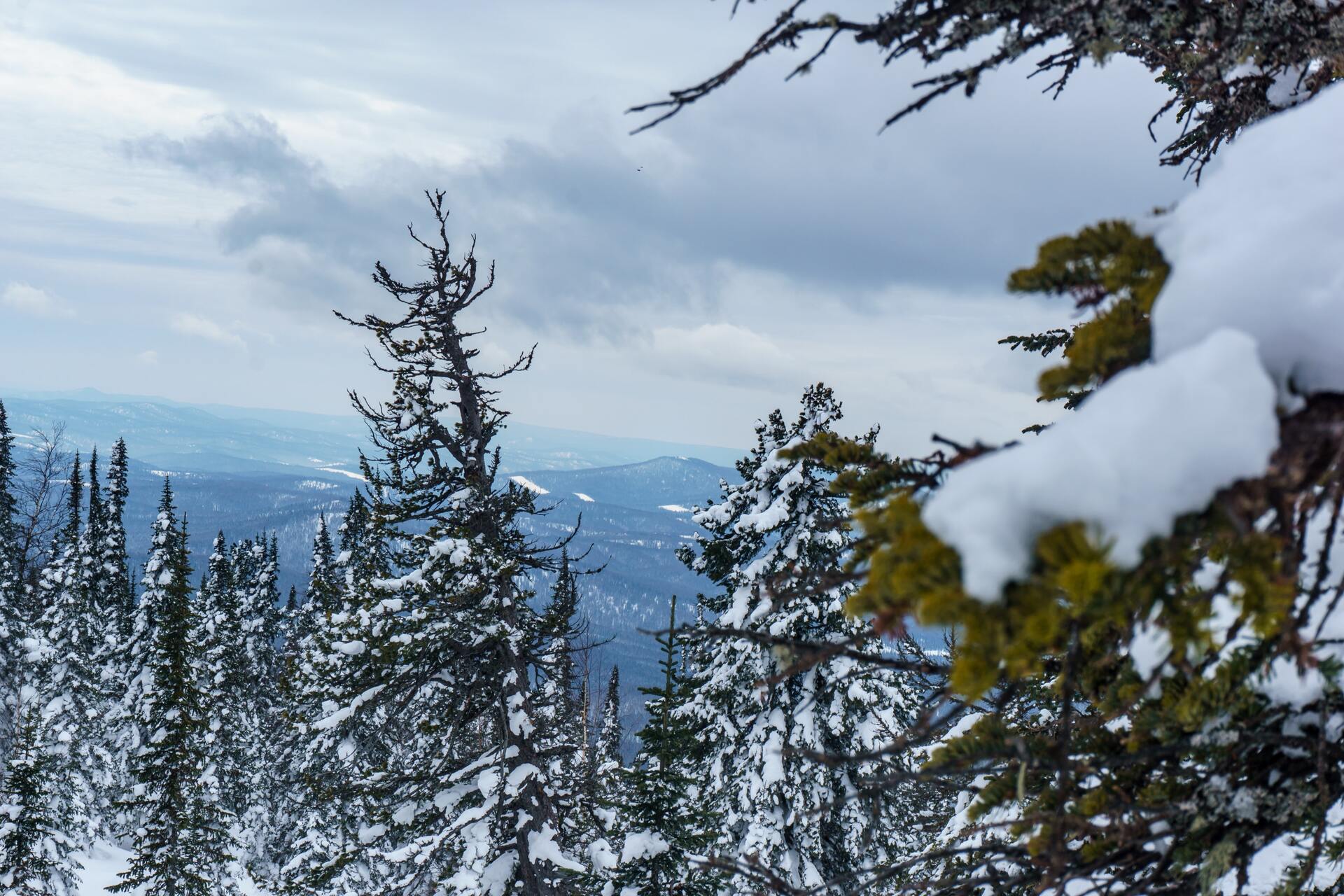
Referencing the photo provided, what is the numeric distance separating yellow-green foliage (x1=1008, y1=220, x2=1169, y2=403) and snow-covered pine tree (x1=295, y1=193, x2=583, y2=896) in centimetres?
1105

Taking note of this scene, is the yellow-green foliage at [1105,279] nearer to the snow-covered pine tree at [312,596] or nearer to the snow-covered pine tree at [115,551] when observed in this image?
the snow-covered pine tree at [312,596]

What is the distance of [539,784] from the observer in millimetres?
12867

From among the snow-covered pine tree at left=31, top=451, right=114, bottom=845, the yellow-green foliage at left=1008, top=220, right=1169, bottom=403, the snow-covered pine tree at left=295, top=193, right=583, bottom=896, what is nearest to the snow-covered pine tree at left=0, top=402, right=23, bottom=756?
the snow-covered pine tree at left=31, top=451, right=114, bottom=845

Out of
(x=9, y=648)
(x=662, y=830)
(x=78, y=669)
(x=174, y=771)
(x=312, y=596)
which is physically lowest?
(x=78, y=669)

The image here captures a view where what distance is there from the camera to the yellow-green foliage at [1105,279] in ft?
5.66

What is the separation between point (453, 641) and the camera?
12.8 metres

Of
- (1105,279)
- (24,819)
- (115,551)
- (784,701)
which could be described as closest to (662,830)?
(784,701)

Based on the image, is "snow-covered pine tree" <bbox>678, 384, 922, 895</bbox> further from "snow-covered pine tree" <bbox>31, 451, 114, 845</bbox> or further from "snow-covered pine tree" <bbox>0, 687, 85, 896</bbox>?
"snow-covered pine tree" <bbox>31, 451, 114, 845</bbox>

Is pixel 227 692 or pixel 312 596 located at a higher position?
pixel 312 596

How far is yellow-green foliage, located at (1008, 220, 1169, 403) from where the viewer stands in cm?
172

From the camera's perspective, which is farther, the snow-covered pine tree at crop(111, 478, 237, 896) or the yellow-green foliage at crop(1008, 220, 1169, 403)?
the snow-covered pine tree at crop(111, 478, 237, 896)

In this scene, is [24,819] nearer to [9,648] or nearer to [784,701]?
[9,648]

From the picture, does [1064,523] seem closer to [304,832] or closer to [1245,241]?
[1245,241]

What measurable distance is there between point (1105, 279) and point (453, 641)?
12272 millimetres
